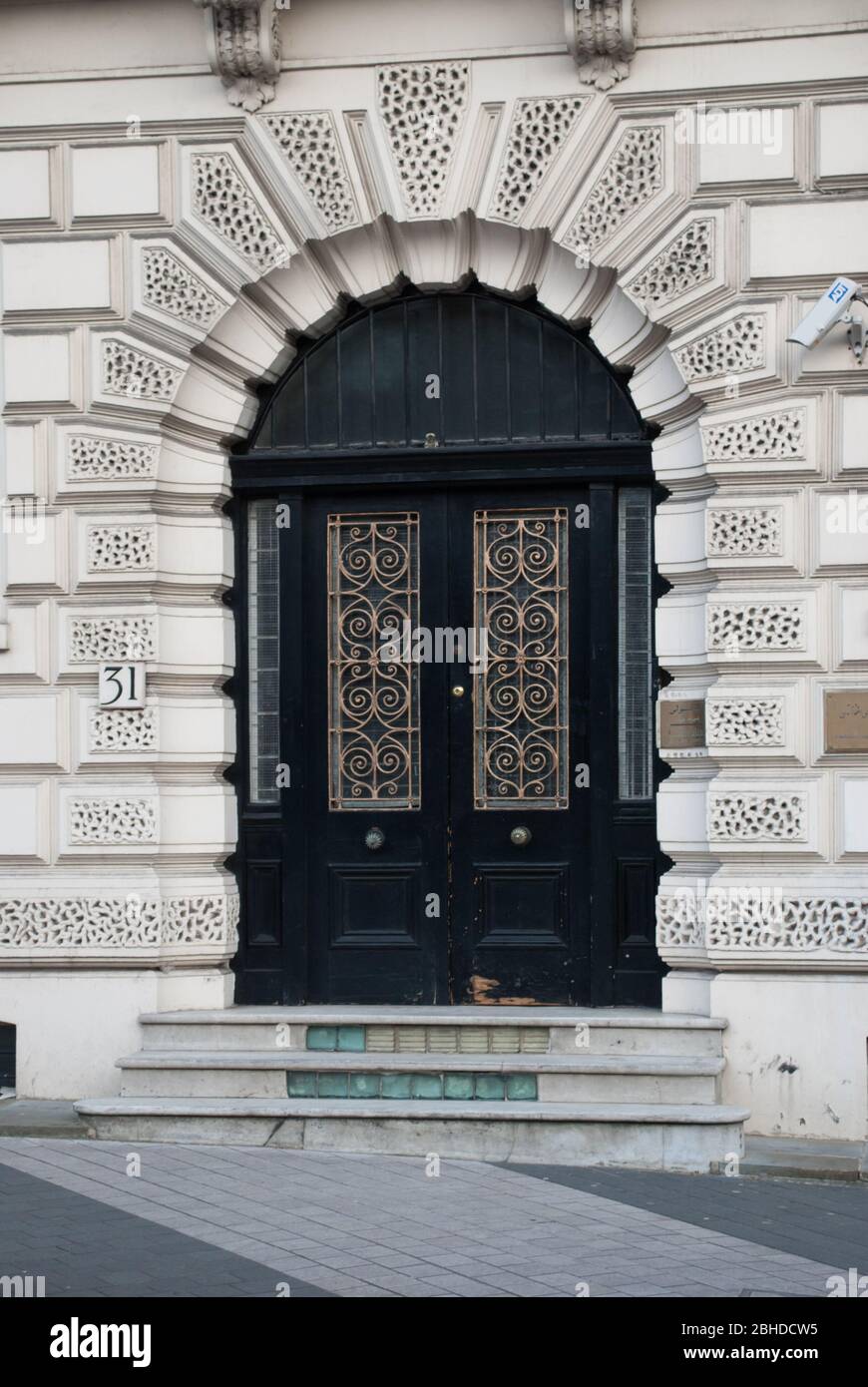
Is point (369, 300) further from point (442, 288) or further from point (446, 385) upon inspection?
point (446, 385)

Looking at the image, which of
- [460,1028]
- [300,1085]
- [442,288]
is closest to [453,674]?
[460,1028]

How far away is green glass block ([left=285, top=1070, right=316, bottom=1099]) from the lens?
31.8 feet

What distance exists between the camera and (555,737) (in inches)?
408

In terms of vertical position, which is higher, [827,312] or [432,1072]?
[827,312]

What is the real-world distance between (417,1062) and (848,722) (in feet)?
9.28

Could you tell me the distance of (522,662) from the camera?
10383 mm

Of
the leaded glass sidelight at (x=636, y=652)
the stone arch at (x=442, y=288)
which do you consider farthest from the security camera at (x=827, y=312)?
the leaded glass sidelight at (x=636, y=652)

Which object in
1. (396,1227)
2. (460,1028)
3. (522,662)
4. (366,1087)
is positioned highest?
(522,662)

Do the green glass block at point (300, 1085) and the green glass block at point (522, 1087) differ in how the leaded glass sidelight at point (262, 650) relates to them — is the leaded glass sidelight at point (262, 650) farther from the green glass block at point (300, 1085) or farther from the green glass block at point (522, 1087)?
the green glass block at point (522, 1087)

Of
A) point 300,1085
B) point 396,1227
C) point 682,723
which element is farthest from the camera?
point 682,723

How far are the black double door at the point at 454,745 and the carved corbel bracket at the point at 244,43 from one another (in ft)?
7.54

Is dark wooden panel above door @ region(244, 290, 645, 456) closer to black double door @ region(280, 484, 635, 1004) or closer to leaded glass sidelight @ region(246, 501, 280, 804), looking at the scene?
black double door @ region(280, 484, 635, 1004)

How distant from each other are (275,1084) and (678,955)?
2229 millimetres

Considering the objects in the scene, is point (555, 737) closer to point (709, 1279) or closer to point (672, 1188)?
point (672, 1188)
